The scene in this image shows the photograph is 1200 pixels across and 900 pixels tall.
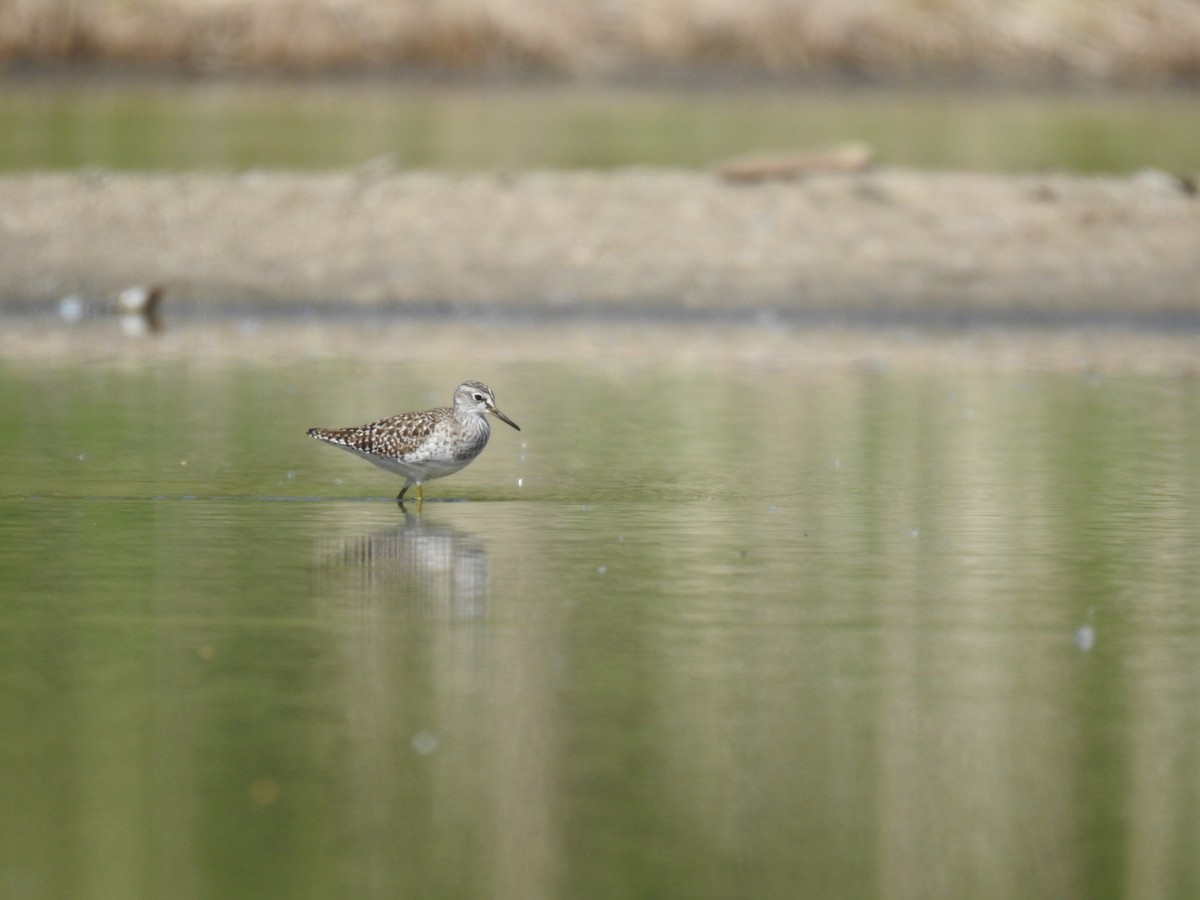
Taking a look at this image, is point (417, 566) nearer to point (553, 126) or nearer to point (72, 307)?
point (72, 307)

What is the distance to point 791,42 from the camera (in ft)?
121

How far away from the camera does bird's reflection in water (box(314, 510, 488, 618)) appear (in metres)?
Result: 10.0

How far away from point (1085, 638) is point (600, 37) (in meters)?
28.3

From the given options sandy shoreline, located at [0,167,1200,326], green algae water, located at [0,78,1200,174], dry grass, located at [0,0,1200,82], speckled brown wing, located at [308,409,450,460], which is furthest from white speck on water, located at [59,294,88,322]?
dry grass, located at [0,0,1200,82]

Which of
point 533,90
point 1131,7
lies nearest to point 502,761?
point 533,90

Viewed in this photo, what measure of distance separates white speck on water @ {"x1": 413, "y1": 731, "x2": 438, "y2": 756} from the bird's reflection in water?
71.0 inches

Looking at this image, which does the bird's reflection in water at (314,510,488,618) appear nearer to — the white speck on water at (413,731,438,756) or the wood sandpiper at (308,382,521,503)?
the wood sandpiper at (308,382,521,503)

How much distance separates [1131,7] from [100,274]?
1910 cm

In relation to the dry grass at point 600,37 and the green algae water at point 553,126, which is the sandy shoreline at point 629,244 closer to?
the green algae water at point 553,126

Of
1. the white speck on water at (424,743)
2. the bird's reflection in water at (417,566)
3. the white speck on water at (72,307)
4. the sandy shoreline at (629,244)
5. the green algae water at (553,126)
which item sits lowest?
the white speck on water at (424,743)

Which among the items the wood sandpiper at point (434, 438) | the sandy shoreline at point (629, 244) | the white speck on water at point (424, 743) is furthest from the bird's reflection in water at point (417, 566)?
the sandy shoreline at point (629, 244)

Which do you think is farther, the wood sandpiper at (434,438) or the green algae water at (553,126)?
the green algae water at (553,126)

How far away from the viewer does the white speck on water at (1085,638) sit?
30.2ft

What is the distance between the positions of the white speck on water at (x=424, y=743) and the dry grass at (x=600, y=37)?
29184mm
